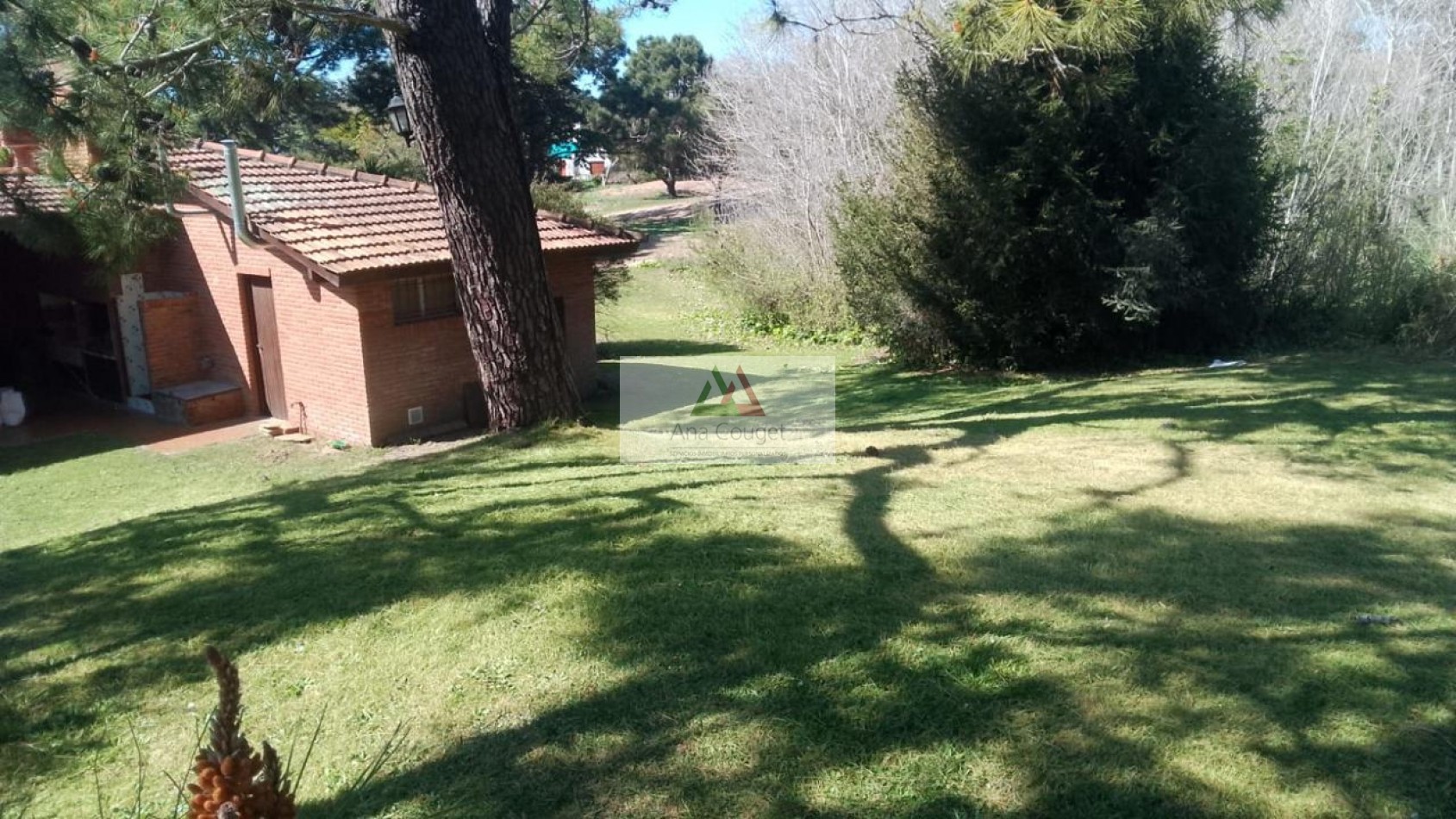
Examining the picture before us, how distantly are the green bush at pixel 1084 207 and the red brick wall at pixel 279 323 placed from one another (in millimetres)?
7683

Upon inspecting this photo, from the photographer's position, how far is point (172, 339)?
1492 cm

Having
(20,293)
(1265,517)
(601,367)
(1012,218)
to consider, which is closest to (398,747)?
(1265,517)

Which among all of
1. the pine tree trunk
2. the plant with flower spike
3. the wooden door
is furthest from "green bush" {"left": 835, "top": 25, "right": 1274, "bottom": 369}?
the plant with flower spike

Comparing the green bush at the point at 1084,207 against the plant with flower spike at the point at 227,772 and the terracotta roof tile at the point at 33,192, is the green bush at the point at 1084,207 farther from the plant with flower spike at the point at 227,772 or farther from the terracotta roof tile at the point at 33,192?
the plant with flower spike at the point at 227,772

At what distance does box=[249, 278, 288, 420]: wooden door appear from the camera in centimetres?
1387

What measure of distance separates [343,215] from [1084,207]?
9.90 metres

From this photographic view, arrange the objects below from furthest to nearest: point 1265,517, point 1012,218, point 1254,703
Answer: point 1012,218, point 1265,517, point 1254,703

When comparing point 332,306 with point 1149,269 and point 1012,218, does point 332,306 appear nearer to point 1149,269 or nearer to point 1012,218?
point 1012,218

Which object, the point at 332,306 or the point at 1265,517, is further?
the point at 332,306

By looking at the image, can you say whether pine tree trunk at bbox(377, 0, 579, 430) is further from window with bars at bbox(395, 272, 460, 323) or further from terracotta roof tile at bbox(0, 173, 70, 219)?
terracotta roof tile at bbox(0, 173, 70, 219)

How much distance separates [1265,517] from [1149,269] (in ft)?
23.9

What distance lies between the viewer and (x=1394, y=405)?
985cm

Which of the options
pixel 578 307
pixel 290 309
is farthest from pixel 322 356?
pixel 578 307

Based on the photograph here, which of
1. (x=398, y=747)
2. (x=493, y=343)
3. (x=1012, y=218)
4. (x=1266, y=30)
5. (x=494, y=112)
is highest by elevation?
(x=1266, y=30)
